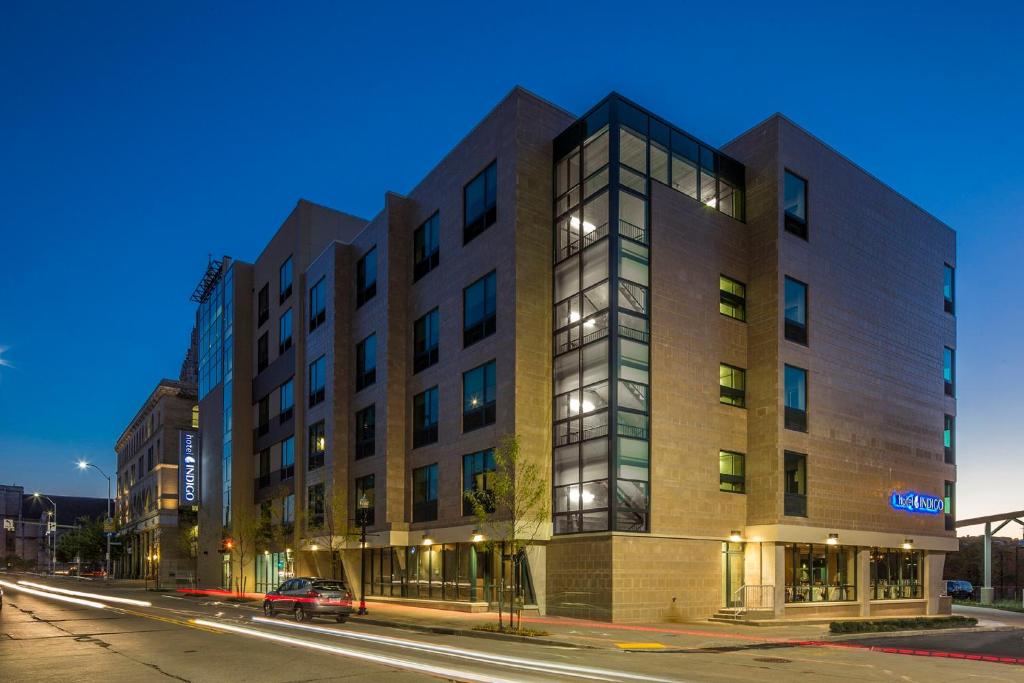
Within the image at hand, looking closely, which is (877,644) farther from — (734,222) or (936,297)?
(936,297)

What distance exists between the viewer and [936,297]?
138 feet

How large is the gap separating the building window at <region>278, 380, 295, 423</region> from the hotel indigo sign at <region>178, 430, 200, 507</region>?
79.3 ft

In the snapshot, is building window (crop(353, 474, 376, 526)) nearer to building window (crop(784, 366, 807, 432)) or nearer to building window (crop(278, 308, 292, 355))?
building window (crop(278, 308, 292, 355))

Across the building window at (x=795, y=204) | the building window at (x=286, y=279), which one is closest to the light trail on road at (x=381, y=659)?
the building window at (x=795, y=204)

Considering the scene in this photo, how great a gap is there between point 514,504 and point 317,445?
23101 millimetres

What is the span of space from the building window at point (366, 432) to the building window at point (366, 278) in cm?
581

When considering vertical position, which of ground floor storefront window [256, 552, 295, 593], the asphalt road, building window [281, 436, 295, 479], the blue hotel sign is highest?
building window [281, 436, 295, 479]

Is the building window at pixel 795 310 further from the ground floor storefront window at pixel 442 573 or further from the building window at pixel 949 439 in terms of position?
the ground floor storefront window at pixel 442 573

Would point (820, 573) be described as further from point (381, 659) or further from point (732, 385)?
point (381, 659)

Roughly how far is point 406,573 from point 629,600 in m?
14.0

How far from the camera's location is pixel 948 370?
4306 cm

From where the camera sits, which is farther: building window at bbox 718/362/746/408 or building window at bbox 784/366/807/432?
building window at bbox 718/362/746/408

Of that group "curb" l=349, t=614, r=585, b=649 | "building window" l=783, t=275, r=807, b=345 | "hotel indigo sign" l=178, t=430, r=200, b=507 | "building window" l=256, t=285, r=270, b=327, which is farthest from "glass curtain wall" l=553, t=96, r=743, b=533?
"hotel indigo sign" l=178, t=430, r=200, b=507

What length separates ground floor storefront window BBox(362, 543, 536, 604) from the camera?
32.5 meters
